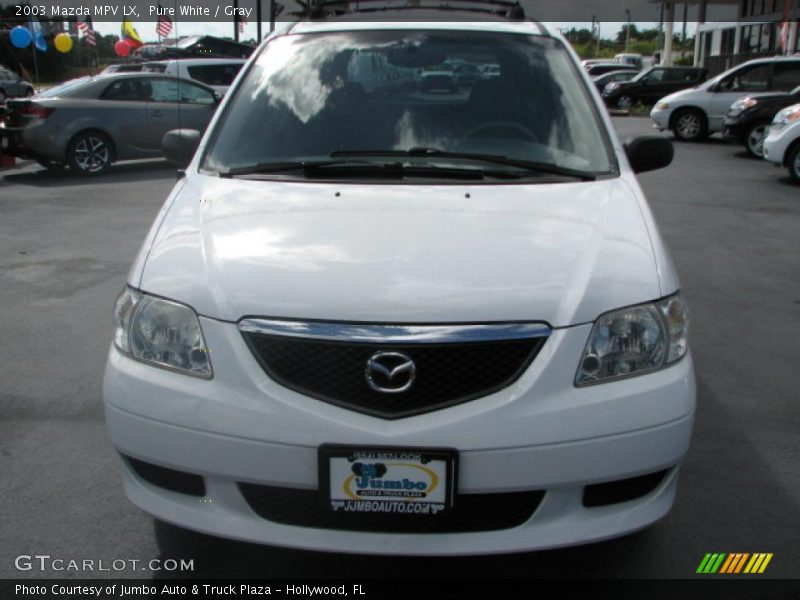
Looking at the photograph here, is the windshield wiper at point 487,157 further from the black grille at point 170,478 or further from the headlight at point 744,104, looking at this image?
the headlight at point 744,104

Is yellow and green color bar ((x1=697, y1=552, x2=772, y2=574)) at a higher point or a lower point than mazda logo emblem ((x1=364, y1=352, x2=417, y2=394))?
lower

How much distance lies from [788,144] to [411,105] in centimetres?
967

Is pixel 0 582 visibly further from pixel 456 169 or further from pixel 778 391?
pixel 778 391

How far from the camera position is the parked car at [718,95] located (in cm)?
1745

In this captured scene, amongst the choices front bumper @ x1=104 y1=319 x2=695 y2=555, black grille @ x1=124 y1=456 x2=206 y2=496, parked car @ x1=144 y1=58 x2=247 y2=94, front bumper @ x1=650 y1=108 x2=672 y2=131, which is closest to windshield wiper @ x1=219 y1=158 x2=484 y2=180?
front bumper @ x1=104 y1=319 x2=695 y2=555

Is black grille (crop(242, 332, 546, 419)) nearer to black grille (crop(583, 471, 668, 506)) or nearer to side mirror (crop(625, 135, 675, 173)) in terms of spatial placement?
black grille (crop(583, 471, 668, 506))

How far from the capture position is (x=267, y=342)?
2436 millimetres

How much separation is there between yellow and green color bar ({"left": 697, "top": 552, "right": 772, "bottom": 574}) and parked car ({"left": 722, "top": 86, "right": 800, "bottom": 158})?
13328 mm

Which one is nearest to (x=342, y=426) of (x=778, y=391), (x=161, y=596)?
(x=161, y=596)

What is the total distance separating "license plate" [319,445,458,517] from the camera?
234 centimetres

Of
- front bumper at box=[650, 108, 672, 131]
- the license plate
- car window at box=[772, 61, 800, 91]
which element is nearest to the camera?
the license plate

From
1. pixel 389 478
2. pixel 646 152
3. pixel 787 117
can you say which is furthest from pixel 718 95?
pixel 389 478

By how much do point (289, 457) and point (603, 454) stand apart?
839mm

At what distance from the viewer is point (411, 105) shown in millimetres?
3686
